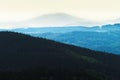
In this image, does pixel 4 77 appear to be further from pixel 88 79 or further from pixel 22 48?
pixel 22 48

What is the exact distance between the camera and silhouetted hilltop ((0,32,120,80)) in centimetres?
6325

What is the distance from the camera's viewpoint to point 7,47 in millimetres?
103000

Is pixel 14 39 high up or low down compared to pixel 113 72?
up

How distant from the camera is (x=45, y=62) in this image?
3386 inches

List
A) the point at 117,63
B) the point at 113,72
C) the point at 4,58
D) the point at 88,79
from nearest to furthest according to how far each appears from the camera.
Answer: the point at 88,79 → the point at 4,58 → the point at 113,72 → the point at 117,63

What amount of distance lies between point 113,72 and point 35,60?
23882mm

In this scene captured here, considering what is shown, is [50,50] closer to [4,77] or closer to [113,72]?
[113,72]

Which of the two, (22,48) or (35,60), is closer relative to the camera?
(35,60)

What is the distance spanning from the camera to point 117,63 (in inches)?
4564

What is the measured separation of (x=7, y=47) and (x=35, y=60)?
58.3 ft

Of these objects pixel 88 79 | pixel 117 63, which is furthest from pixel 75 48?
pixel 88 79

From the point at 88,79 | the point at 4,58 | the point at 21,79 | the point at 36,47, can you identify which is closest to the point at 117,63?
the point at 36,47

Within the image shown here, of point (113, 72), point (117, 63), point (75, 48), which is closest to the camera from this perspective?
point (113, 72)

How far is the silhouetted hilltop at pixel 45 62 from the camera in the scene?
6325 centimetres
